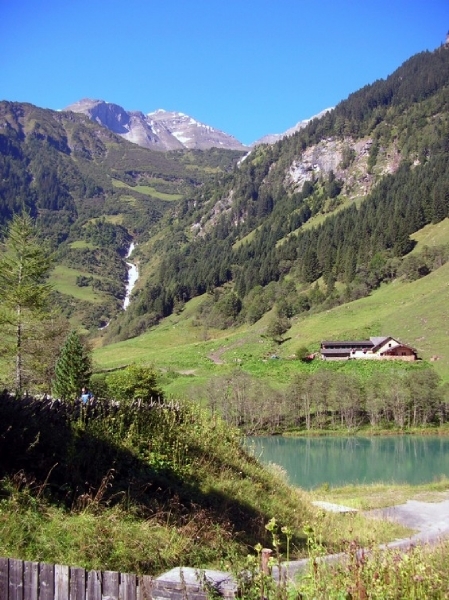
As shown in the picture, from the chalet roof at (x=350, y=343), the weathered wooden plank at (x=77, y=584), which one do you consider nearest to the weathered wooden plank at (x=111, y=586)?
the weathered wooden plank at (x=77, y=584)

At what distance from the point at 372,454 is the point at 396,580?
56076mm

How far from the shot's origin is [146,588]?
4.50m

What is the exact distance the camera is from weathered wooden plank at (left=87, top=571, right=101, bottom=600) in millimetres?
4648

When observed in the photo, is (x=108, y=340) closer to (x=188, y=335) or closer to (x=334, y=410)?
(x=188, y=335)

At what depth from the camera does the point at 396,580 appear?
4480mm

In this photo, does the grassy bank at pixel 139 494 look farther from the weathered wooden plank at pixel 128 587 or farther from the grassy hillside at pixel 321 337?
the grassy hillside at pixel 321 337

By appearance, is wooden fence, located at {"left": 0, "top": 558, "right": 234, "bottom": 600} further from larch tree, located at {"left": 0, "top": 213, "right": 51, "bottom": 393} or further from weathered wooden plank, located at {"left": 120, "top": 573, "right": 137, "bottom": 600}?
larch tree, located at {"left": 0, "top": 213, "right": 51, "bottom": 393}

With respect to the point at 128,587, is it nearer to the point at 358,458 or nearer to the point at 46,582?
the point at 46,582

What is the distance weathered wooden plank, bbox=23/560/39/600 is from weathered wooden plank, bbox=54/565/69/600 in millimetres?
201

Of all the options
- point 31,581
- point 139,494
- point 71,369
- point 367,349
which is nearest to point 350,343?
point 367,349

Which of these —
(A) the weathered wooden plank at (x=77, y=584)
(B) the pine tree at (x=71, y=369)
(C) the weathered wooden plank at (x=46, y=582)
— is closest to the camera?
(A) the weathered wooden plank at (x=77, y=584)

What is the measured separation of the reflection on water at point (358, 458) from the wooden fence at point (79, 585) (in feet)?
101

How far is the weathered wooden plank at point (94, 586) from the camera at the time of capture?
4.65 metres

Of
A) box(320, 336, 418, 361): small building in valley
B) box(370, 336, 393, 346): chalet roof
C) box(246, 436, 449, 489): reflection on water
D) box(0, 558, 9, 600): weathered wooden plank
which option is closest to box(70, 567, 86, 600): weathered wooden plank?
box(0, 558, 9, 600): weathered wooden plank
